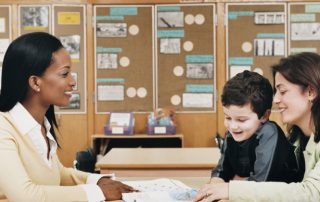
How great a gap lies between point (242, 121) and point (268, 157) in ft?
0.66

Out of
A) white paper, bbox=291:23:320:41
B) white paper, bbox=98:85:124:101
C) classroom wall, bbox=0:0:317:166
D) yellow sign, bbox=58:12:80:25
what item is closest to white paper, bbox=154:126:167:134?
classroom wall, bbox=0:0:317:166

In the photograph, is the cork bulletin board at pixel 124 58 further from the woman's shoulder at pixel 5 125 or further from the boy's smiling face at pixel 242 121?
the woman's shoulder at pixel 5 125

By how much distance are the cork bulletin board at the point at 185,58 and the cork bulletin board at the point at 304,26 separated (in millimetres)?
944

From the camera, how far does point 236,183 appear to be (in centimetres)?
162

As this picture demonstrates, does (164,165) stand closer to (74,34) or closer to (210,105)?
(210,105)

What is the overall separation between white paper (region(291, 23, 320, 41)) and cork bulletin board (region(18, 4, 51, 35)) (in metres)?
2.92

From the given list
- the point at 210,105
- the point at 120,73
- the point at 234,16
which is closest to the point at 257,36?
the point at 234,16

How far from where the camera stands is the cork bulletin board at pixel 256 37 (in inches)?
220

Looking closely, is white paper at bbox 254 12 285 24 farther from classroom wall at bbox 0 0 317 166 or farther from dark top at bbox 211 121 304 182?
dark top at bbox 211 121 304 182

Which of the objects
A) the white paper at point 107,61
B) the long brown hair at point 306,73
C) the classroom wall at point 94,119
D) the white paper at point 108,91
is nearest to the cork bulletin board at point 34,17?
the classroom wall at point 94,119

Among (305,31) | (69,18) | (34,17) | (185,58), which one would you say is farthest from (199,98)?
(34,17)

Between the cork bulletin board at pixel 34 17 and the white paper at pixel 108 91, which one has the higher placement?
the cork bulletin board at pixel 34 17

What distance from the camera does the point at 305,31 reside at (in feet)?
18.4

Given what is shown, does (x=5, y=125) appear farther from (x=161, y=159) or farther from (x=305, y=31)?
(x=305, y=31)
